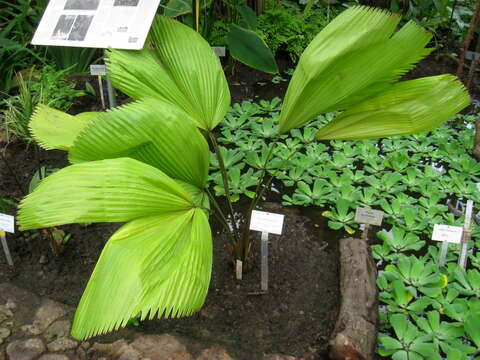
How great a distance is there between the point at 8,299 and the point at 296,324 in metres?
0.96

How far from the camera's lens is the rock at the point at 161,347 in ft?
4.12

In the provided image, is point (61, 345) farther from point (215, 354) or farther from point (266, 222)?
point (266, 222)

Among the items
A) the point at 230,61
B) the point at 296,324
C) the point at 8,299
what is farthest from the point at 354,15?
the point at 230,61

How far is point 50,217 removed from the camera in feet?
3.07

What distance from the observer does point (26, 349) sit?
131cm

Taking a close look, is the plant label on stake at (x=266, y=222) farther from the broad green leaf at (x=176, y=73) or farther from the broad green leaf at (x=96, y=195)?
the broad green leaf at (x=96, y=195)

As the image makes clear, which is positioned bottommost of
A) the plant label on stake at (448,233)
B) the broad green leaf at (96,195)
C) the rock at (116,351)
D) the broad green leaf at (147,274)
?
the rock at (116,351)

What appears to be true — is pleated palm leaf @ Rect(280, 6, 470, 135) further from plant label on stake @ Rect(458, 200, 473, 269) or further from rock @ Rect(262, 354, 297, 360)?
rock @ Rect(262, 354, 297, 360)

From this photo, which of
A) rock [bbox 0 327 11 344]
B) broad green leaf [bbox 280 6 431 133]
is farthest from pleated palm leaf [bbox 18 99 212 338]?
rock [bbox 0 327 11 344]

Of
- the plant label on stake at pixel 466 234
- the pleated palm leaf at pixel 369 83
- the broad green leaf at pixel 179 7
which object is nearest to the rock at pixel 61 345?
the pleated palm leaf at pixel 369 83

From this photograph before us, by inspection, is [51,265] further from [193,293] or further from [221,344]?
[193,293]

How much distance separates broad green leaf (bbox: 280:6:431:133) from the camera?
116 centimetres

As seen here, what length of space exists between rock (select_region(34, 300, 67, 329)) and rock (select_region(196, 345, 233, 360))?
1.60ft

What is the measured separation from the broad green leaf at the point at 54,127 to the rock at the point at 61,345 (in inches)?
22.9
